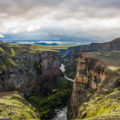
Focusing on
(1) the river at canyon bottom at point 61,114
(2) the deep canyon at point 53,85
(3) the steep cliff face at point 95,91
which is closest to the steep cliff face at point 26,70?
(2) the deep canyon at point 53,85

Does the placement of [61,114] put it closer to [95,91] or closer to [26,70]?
[95,91]

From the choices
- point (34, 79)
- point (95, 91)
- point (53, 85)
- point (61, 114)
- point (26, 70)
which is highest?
point (26, 70)

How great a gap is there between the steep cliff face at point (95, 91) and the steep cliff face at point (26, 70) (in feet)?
99.3

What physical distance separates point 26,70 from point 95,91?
4577 cm

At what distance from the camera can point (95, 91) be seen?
5609cm

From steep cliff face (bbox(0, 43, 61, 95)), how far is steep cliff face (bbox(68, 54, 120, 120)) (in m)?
30.3

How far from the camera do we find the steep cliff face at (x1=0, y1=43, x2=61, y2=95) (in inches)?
3088

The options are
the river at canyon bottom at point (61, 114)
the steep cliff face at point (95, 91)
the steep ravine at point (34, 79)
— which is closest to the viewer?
the steep cliff face at point (95, 91)

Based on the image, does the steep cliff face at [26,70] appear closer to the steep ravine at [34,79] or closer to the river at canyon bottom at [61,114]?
the steep ravine at [34,79]

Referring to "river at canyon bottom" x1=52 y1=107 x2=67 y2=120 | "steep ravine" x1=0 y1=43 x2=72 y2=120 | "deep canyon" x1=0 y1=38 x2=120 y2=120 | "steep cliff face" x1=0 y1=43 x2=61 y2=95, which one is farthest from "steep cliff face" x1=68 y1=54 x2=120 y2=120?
"steep cliff face" x1=0 y1=43 x2=61 y2=95

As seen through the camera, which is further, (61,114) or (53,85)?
(53,85)

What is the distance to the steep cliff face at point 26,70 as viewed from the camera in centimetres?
7844

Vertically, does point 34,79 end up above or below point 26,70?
below

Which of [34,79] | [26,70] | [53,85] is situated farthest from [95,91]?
[53,85]
